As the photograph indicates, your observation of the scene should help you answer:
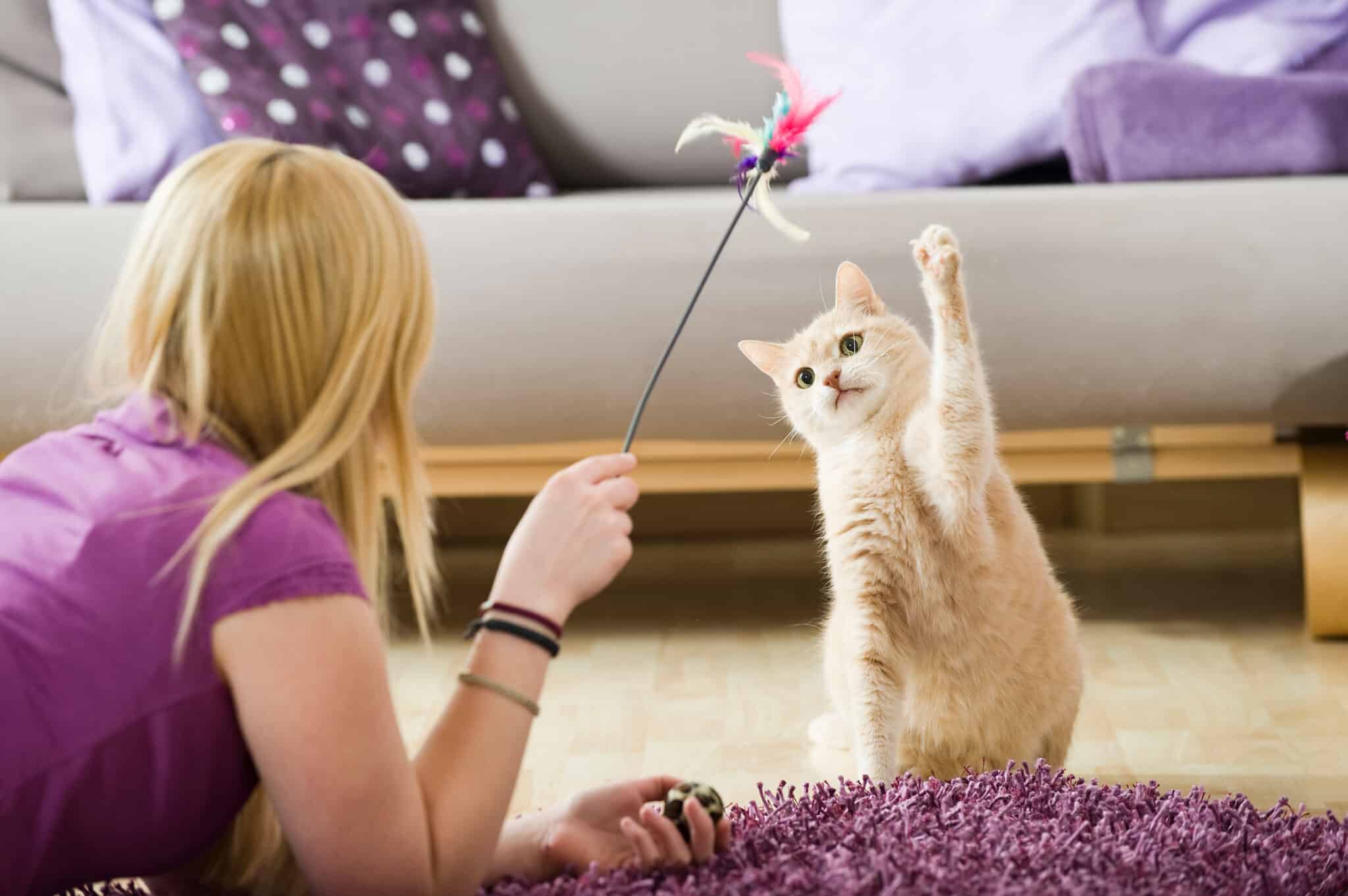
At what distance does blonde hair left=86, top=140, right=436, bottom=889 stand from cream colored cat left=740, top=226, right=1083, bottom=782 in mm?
490

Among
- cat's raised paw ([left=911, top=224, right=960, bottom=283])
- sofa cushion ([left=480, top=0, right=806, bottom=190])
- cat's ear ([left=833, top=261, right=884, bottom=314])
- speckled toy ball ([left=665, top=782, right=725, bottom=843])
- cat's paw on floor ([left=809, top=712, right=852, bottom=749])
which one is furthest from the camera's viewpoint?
sofa cushion ([left=480, top=0, right=806, bottom=190])

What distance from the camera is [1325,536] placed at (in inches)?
69.3

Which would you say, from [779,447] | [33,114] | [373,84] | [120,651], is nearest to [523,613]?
[120,651]

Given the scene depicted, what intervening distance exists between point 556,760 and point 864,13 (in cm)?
130

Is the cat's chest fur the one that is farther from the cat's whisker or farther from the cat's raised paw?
the cat's whisker

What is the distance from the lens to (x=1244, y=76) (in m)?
1.80

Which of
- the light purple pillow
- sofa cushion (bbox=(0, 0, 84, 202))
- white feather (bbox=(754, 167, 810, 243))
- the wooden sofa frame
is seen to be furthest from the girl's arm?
sofa cushion (bbox=(0, 0, 84, 202))

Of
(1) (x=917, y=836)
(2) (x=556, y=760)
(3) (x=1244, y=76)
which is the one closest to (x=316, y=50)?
(2) (x=556, y=760)

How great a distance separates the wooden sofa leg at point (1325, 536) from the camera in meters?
1.75

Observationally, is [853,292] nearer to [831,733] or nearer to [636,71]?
[831,733]

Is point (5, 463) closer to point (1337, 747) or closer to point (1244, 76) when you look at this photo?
→ point (1337, 747)

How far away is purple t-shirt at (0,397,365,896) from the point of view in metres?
0.79

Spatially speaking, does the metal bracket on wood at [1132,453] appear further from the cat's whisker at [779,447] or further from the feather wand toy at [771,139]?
the feather wand toy at [771,139]

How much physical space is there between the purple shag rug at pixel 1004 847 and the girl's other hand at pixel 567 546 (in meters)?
0.21
